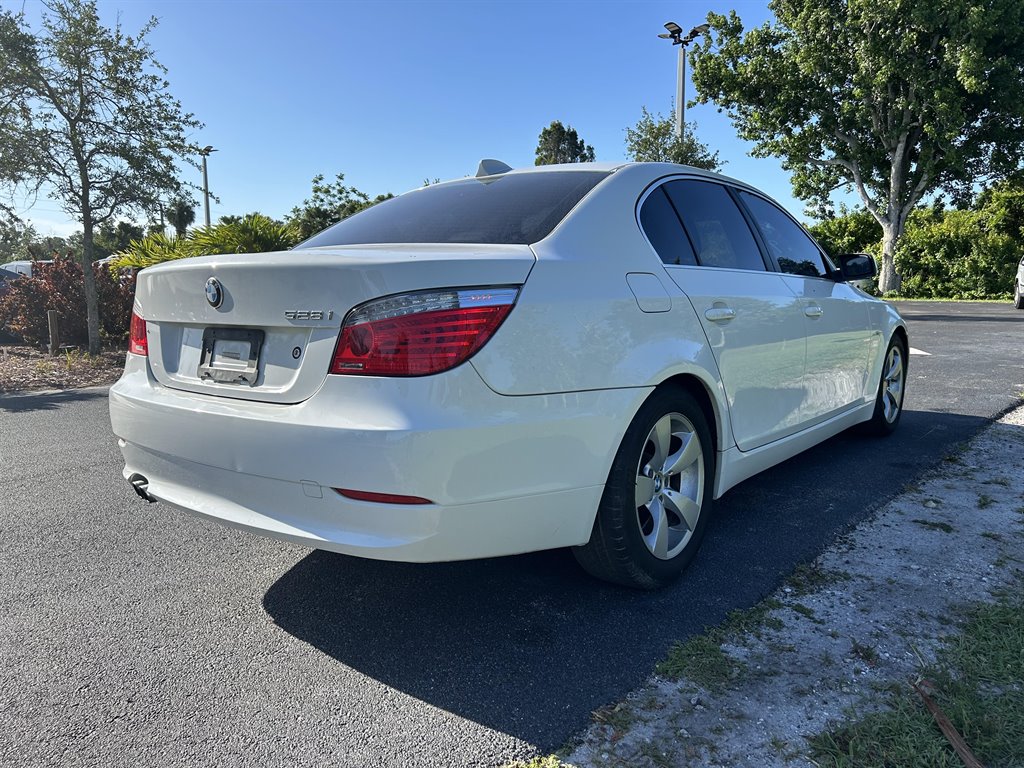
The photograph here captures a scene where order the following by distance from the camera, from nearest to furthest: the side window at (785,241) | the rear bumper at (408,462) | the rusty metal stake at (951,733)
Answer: the rusty metal stake at (951,733) < the rear bumper at (408,462) < the side window at (785,241)

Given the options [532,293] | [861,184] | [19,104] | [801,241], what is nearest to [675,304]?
[532,293]

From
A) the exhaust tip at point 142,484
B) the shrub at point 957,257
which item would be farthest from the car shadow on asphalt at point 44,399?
the shrub at point 957,257

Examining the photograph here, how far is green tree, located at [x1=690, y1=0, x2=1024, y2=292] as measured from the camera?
18.5 m

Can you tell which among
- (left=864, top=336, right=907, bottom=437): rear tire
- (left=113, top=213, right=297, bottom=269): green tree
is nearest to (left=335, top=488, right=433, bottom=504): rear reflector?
(left=864, top=336, right=907, bottom=437): rear tire

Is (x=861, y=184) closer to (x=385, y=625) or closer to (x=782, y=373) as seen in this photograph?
(x=782, y=373)

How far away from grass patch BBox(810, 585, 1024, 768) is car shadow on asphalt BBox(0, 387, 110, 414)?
24.3 ft

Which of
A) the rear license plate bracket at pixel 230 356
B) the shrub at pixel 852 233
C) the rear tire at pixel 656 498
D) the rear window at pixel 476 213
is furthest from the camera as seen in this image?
the shrub at pixel 852 233

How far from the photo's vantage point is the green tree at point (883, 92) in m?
18.5

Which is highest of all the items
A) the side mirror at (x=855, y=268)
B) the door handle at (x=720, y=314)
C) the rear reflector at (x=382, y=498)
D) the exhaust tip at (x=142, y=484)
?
the side mirror at (x=855, y=268)

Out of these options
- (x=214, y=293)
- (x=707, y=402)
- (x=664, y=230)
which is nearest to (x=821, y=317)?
(x=707, y=402)

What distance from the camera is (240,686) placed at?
86.4 inches

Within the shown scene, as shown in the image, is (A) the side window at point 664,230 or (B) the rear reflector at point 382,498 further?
(A) the side window at point 664,230

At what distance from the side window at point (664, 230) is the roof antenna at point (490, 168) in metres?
0.82

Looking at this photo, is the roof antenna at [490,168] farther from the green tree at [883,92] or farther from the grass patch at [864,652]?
the green tree at [883,92]
